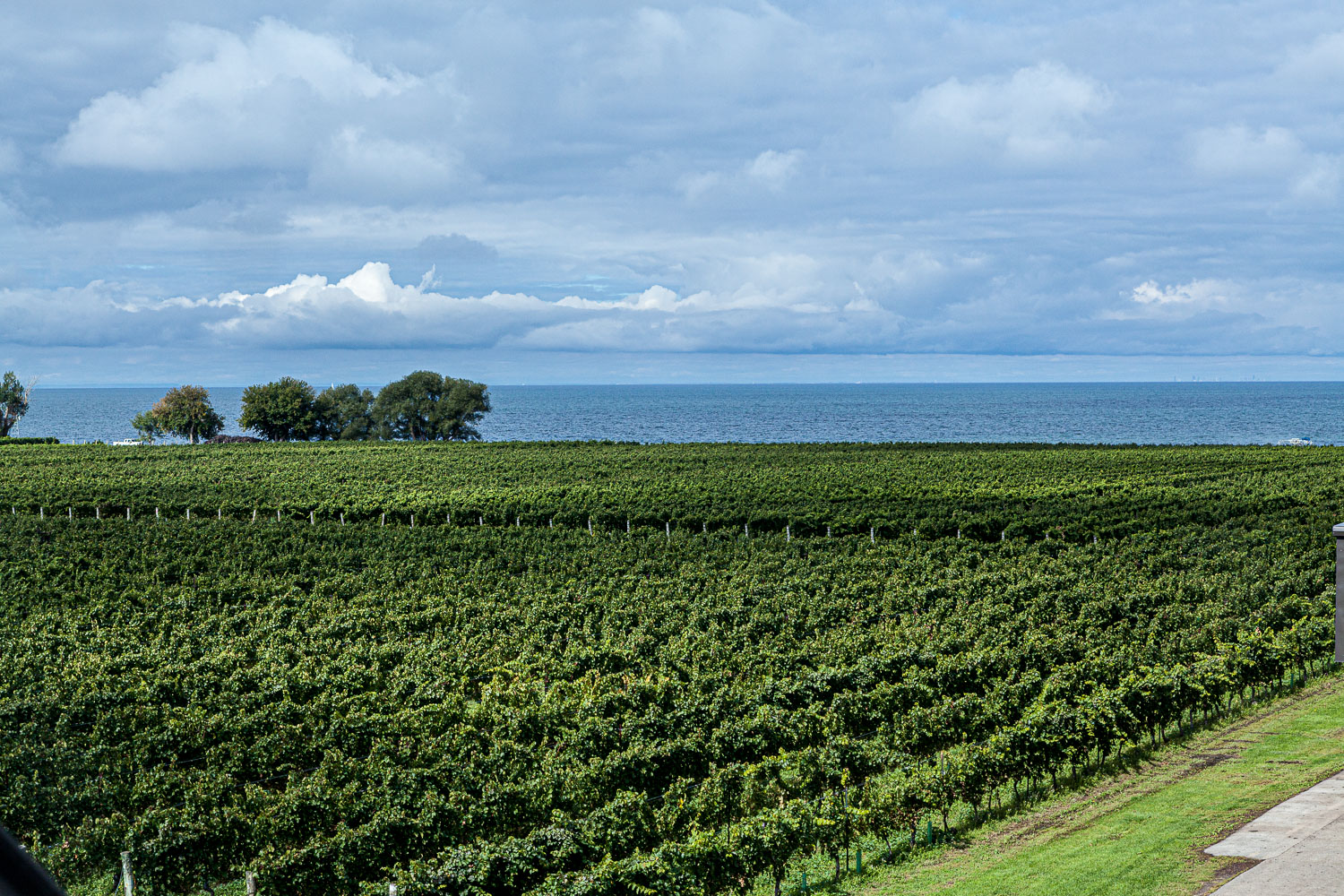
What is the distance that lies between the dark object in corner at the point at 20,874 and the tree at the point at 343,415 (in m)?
150

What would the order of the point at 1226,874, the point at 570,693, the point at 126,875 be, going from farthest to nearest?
the point at 570,693 → the point at 126,875 → the point at 1226,874

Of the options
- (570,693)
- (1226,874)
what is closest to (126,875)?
(570,693)

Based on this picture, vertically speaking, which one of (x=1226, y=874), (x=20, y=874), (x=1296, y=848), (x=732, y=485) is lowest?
(x=1226, y=874)

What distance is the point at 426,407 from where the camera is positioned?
479ft

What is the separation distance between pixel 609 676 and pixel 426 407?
405ft

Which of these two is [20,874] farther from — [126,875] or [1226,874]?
[1226,874]

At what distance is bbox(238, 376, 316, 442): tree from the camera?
5477 inches

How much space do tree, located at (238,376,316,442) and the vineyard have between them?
265 feet

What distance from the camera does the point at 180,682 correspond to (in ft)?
88.4

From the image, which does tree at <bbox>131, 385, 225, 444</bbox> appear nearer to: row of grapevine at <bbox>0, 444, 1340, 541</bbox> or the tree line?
the tree line

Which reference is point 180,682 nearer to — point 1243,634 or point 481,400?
point 1243,634

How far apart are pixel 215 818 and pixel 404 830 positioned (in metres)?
2.87

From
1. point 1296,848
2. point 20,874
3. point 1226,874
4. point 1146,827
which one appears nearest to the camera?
point 20,874

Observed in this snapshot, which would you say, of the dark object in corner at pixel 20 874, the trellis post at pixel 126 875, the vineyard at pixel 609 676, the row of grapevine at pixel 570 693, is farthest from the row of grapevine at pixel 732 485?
the dark object in corner at pixel 20 874
